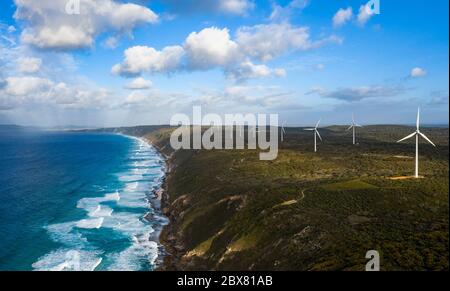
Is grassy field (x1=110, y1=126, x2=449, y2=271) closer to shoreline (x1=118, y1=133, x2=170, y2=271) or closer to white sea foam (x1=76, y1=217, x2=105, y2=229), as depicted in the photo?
shoreline (x1=118, y1=133, x2=170, y2=271)

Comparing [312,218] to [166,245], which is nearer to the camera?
[312,218]

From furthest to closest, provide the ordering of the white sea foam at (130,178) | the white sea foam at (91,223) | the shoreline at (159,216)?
the white sea foam at (130,178) → the white sea foam at (91,223) → the shoreline at (159,216)

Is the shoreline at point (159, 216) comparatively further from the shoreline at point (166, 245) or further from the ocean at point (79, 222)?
the ocean at point (79, 222)

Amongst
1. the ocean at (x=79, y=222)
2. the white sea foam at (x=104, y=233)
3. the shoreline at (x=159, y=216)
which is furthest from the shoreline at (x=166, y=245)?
the white sea foam at (x=104, y=233)

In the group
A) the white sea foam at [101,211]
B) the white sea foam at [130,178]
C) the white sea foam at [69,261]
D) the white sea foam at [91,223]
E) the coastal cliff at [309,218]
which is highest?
the coastal cliff at [309,218]

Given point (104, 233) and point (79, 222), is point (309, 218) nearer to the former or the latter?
point (104, 233)

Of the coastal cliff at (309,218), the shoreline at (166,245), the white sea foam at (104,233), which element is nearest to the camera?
the coastal cliff at (309,218)

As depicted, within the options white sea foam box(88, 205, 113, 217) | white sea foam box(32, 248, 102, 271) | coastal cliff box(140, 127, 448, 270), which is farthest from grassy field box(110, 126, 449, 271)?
white sea foam box(88, 205, 113, 217)

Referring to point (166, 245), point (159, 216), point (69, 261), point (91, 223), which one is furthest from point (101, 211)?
point (69, 261)
